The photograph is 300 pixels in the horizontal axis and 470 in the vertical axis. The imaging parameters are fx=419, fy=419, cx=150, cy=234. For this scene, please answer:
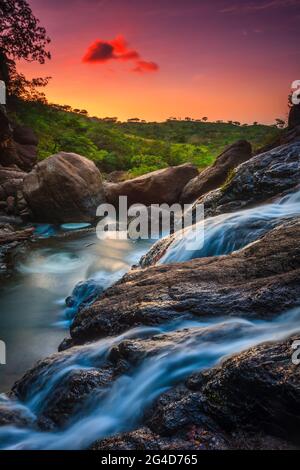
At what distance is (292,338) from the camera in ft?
8.25

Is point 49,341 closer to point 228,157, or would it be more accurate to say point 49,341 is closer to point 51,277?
point 51,277

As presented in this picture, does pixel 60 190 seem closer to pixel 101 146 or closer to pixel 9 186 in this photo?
pixel 9 186

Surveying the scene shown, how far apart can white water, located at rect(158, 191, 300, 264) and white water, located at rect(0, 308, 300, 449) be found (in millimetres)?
2954

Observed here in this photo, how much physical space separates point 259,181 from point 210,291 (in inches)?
186

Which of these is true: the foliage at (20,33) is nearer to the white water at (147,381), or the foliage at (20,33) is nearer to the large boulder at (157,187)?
the large boulder at (157,187)

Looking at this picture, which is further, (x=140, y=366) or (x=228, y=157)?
(x=228, y=157)

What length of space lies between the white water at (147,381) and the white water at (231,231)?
295cm

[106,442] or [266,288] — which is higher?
[266,288]

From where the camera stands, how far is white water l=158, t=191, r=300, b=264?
19.7 feet

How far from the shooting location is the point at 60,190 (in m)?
14.5

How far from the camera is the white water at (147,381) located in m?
2.71

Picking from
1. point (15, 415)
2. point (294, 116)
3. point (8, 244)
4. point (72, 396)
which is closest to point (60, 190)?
point (8, 244)

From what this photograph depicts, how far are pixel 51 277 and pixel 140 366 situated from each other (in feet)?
21.7
